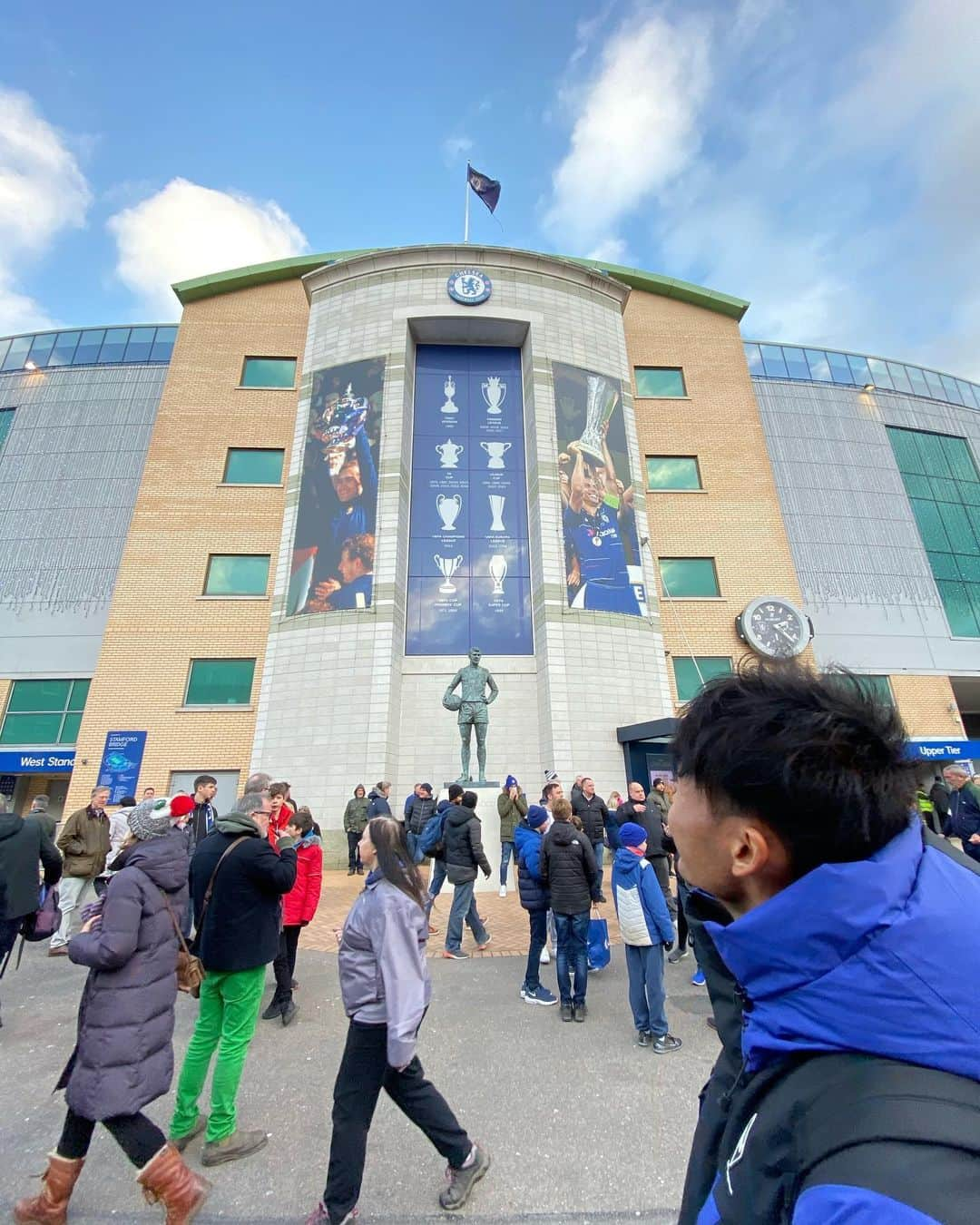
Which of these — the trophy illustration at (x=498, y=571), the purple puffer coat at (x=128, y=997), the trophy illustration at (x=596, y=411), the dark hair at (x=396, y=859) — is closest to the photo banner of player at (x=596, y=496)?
the trophy illustration at (x=596, y=411)

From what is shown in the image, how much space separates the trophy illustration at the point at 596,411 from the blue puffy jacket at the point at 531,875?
52.4ft

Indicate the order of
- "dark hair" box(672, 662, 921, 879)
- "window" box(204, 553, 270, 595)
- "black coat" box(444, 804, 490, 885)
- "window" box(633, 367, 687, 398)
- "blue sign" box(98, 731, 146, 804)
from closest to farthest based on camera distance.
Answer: "dark hair" box(672, 662, 921, 879), "black coat" box(444, 804, 490, 885), "blue sign" box(98, 731, 146, 804), "window" box(204, 553, 270, 595), "window" box(633, 367, 687, 398)

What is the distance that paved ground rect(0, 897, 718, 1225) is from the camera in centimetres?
303

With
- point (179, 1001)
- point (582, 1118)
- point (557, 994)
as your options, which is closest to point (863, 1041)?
point (582, 1118)

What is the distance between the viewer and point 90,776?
1630 centimetres

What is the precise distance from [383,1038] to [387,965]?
15.2 inches

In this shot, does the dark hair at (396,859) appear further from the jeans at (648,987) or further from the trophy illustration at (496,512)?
the trophy illustration at (496,512)

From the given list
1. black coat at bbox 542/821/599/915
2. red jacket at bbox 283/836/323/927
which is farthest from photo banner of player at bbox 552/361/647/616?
red jacket at bbox 283/836/323/927

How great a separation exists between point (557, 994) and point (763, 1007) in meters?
5.77

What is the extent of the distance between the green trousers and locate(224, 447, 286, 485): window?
62.3ft

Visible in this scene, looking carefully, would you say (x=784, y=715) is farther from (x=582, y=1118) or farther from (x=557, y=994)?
(x=557, y=994)

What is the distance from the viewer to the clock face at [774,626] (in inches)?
740

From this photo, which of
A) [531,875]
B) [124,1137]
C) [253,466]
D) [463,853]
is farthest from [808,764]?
[253,466]

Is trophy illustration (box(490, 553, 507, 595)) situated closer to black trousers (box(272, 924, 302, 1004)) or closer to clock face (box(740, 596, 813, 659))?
clock face (box(740, 596, 813, 659))
